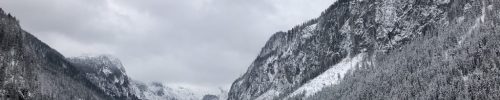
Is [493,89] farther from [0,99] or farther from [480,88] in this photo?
[0,99]

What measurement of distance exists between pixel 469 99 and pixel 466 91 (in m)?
6.20

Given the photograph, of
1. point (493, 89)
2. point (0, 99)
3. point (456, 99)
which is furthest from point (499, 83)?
point (0, 99)

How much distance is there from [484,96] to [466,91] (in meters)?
6.93

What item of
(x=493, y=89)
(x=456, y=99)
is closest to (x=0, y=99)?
(x=456, y=99)

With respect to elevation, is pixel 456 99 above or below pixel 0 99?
below

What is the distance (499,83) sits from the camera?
200m

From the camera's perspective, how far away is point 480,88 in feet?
656

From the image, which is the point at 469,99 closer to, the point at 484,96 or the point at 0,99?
the point at 484,96

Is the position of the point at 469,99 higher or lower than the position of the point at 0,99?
lower

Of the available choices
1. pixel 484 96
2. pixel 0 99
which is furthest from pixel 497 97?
pixel 0 99

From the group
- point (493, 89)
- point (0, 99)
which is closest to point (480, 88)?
point (493, 89)

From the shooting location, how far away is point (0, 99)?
199750 millimetres

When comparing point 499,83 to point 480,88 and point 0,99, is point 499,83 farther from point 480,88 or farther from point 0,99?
point 0,99

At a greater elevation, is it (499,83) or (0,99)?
(0,99)
